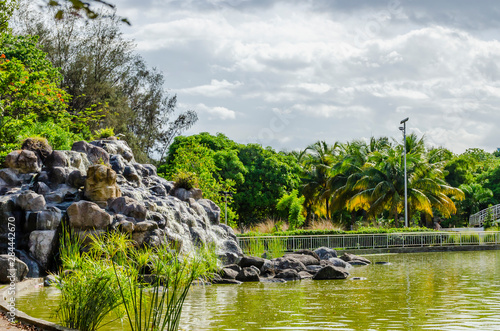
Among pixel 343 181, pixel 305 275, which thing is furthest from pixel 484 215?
pixel 305 275

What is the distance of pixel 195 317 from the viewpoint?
11.1 metres

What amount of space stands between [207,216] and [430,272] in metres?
8.92

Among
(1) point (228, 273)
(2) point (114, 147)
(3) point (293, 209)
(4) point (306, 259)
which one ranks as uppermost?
(2) point (114, 147)

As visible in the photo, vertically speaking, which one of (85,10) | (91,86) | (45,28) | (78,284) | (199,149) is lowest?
(78,284)

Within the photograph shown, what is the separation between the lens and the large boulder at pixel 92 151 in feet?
74.0

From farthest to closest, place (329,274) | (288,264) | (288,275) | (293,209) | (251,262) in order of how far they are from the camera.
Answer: (293,209), (288,264), (251,262), (288,275), (329,274)

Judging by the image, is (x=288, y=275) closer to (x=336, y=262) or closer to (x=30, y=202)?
(x=336, y=262)

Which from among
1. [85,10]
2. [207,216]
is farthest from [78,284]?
[207,216]

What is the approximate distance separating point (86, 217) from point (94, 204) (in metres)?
0.50

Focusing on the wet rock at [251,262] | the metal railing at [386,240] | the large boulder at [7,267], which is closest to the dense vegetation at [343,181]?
the metal railing at [386,240]

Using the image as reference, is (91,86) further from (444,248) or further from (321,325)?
(321,325)

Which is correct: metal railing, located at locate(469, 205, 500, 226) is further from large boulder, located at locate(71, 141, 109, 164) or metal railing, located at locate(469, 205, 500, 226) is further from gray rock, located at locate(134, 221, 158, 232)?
gray rock, located at locate(134, 221, 158, 232)

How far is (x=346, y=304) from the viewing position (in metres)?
12.9

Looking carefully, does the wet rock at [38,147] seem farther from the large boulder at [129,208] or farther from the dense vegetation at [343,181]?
the dense vegetation at [343,181]
